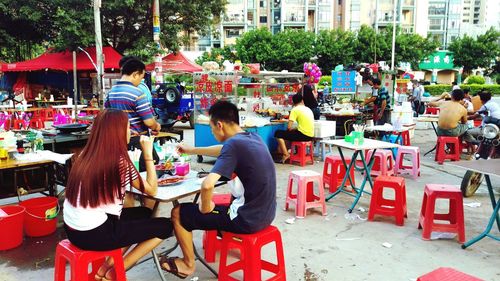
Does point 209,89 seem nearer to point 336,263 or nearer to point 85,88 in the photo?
point 336,263

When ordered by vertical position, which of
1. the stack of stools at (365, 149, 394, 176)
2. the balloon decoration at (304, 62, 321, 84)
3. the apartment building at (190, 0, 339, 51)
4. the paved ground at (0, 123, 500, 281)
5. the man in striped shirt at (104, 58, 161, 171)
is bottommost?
the paved ground at (0, 123, 500, 281)

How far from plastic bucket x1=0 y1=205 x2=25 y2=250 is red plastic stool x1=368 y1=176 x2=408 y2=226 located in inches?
142

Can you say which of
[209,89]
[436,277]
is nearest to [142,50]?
[209,89]

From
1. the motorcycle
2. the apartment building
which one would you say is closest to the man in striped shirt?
the motorcycle

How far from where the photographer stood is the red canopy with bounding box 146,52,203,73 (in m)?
15.3

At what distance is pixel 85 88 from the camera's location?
52.5ft

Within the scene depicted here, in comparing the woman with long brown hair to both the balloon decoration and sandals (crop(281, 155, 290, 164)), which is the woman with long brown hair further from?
the balloon decoration

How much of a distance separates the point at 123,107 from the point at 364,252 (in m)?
2.70

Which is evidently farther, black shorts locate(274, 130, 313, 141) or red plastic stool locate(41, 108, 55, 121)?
red plastic stool locate(41, 108, 55, 121)

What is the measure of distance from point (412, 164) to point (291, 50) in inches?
890

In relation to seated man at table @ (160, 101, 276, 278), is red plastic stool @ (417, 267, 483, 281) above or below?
below

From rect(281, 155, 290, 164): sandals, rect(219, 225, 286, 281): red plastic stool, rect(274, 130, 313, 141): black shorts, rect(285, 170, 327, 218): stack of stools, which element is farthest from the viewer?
rect(281, 155, 290, 164): sandals

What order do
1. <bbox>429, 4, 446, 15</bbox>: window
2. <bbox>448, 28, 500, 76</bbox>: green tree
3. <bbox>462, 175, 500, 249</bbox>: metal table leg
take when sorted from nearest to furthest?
1. <bbox>462, 175, 500, 249</bbox>: metal table leg
2. <bbox>448, 28, 500, 76</bbox>: green tree
3. <bbox>429, 4, 446, 15</bbox>: window

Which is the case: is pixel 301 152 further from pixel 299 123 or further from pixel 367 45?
pixel 367 45
